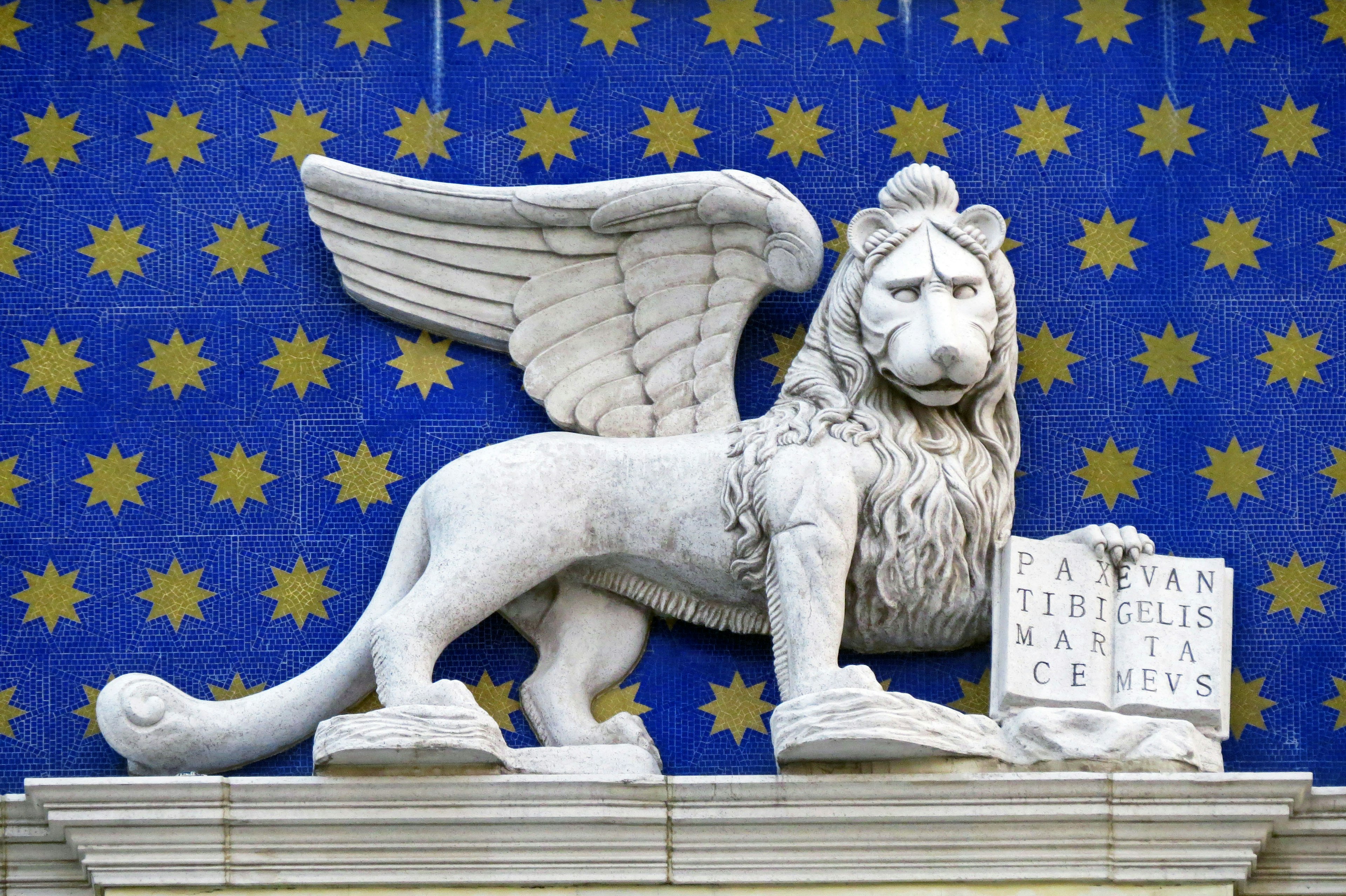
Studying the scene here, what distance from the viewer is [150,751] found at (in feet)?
21.4

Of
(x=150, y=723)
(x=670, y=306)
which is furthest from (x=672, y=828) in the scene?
(x=670, y=306)

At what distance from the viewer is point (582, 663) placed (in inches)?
263

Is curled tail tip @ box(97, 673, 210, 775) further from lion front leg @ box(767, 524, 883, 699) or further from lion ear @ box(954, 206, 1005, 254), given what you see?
lion ear @ box(954, 206, 1005, 254)

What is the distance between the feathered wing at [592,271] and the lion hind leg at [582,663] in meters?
0.41

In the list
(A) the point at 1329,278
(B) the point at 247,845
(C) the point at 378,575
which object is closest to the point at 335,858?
(B) the point at 247,845

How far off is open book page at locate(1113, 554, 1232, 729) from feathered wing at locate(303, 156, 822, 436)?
1035 mm

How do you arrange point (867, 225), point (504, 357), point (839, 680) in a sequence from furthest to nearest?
point (504, 357) < point (867, 225) < point (839, 680)

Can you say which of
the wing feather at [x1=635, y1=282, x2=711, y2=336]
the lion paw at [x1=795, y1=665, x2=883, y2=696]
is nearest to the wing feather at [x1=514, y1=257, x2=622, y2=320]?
the wing feather at [x1=635, y1=282, x2=711, y2=336]

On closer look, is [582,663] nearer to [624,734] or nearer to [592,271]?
[624,734]

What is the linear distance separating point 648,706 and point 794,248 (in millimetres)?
1122

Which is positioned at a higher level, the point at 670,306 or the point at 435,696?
the point at 670,306

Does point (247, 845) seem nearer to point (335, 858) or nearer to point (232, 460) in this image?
point (335, 858)

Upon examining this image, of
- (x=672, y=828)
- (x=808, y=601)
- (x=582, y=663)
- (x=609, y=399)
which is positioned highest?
(x=609, y=399)

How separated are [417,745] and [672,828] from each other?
586 millimetres
